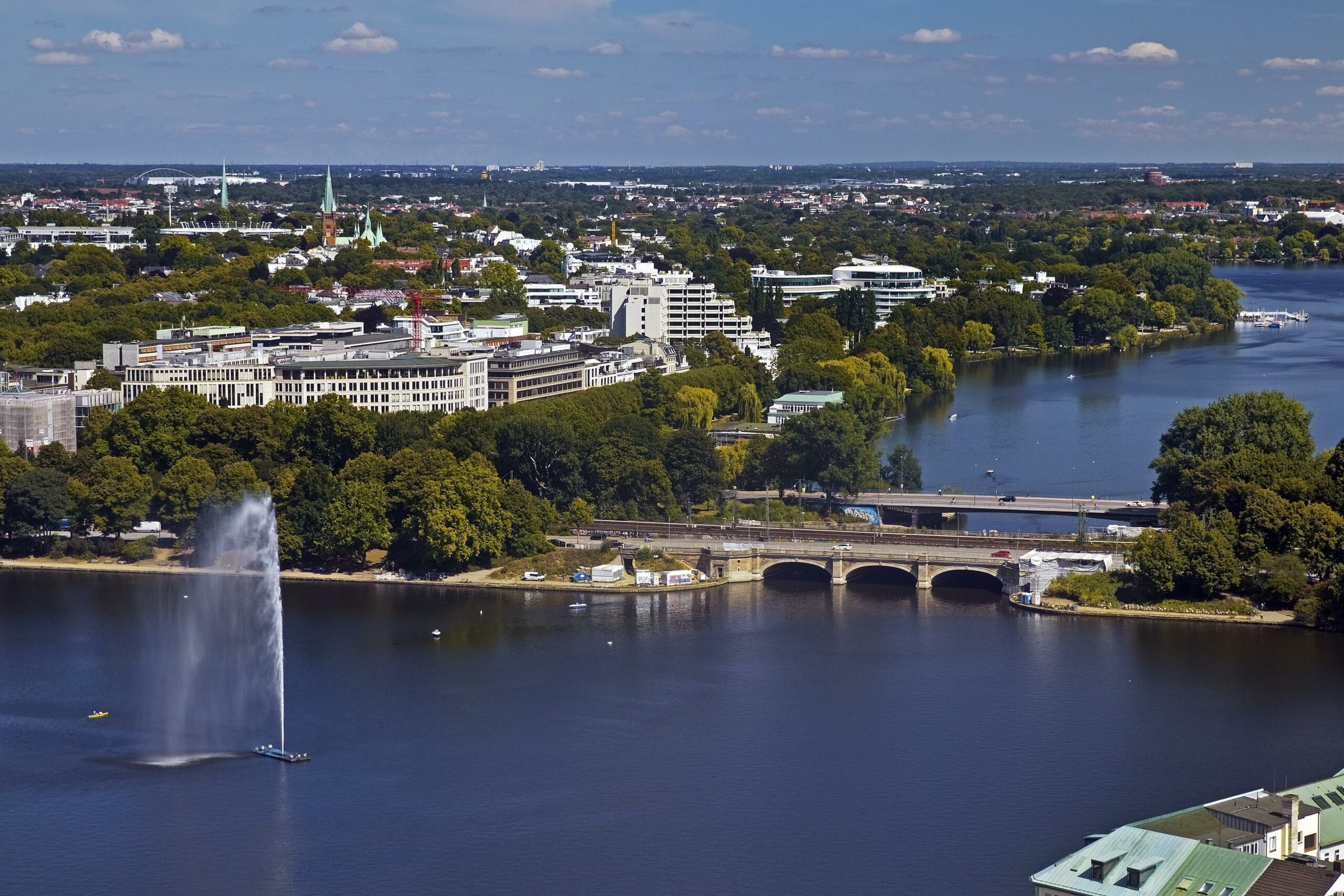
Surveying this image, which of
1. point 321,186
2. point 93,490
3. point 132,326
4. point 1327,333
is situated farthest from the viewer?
point 321,186

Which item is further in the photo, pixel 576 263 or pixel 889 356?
pixel 576 263

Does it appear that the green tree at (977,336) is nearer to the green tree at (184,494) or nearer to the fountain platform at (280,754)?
the green tree at (184,494)

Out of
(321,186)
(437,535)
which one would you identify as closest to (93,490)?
(437,535)

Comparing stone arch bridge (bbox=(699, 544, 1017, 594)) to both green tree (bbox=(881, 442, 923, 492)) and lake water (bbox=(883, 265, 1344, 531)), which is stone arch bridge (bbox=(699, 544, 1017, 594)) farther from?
green tree (bbox=(881, 442, 923, 492))

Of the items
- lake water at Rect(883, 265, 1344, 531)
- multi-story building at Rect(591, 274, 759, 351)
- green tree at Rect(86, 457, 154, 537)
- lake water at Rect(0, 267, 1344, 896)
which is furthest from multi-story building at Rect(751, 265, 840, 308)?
lake water at Rect(0, 267, 1344, 896)

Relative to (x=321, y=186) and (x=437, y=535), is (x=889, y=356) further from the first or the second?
(x=321, y=186)

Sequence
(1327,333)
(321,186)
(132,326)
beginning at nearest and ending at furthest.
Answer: (132,326) < (1327,333) < (321,186)
